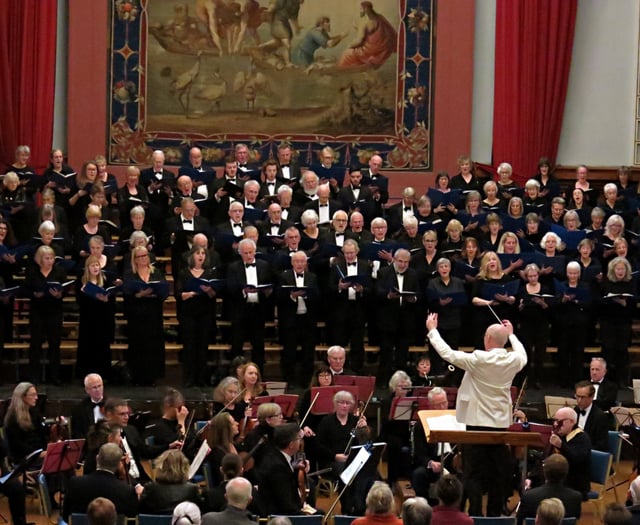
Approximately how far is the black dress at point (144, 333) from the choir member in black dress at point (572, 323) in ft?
13.3

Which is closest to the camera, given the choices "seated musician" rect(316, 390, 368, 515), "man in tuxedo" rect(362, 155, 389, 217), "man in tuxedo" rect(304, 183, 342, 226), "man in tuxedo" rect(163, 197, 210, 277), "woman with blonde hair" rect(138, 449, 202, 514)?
"woman with blonde hair" rect(138, 449, 202, 514)

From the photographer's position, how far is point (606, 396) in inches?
502

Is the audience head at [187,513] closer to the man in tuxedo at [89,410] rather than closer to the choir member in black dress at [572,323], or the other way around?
the man in tuxedo at [89,410]

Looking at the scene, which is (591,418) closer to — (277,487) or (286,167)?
(277,487)

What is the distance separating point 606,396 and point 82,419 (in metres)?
4.81

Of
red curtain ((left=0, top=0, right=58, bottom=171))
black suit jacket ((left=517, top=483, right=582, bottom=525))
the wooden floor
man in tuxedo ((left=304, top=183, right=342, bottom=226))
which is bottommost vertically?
the wooden floor

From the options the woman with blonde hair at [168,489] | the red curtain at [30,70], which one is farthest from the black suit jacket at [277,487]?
the red curtain at [30,70]

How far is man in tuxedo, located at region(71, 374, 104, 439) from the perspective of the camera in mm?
11344

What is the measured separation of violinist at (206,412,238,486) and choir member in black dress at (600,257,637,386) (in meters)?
5.62

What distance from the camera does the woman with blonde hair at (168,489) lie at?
8.96m

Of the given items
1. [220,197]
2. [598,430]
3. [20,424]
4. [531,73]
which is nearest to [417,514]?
[598,430]

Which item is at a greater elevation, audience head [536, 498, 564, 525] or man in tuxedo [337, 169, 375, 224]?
man in tuxedo [337, 169, 375, 224]

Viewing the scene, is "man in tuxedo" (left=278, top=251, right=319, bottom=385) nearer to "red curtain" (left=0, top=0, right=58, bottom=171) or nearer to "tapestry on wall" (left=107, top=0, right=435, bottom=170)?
"tapestry on wall" (left=107, top=0, right=435, bottom=170)

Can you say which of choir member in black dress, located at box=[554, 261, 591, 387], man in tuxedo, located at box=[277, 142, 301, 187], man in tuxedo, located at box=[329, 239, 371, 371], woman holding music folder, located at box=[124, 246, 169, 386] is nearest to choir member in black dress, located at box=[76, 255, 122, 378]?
woman holding music folder, located at box=[124, 246, 169, 386]
